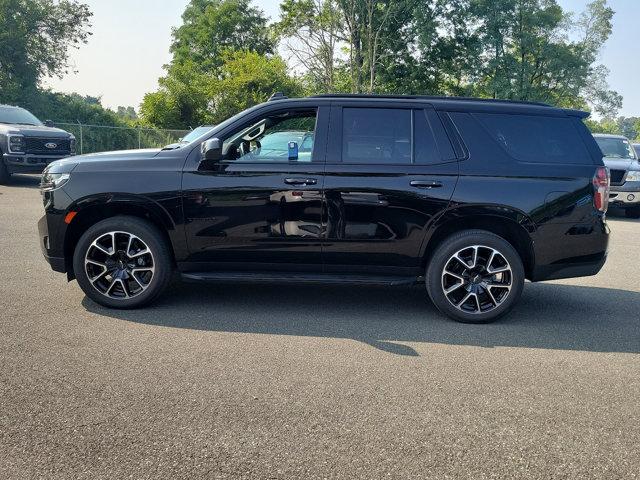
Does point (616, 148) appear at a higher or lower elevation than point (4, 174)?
higher

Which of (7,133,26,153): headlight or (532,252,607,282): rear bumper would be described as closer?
(532,252,607,282): rear bumper

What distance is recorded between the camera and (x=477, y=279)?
5.05 metres

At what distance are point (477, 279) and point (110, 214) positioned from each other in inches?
129

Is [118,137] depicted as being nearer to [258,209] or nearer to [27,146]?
[27,146]

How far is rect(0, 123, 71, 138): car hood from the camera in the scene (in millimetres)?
14994

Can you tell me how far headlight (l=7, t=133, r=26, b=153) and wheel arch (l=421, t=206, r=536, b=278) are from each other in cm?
1327

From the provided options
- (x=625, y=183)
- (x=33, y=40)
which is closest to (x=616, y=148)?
(x=625, y=183)

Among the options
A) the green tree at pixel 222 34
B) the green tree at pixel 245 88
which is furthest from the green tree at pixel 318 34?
the green tree at pixel 222 34

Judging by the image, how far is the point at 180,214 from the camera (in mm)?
5035

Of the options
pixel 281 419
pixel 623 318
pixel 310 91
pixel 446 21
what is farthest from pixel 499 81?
pixel 281 419

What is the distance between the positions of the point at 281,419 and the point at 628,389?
2.24 metres

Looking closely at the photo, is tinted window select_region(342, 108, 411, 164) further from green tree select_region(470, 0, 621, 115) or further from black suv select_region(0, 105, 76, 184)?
green tree select_region(470, 0, 621, 115)

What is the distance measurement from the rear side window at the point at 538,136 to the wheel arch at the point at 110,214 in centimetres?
289

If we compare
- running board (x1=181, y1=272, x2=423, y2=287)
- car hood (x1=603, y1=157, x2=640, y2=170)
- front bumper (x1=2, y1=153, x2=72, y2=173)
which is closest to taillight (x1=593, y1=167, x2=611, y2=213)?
running board (x1=181, y1=272, x2=423, y2=287)
